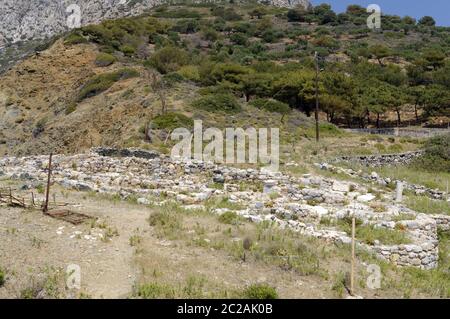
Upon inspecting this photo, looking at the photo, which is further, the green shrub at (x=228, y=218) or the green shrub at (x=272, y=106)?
the green shrub at (x=272, y=106)

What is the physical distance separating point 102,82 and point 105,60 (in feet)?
21.6

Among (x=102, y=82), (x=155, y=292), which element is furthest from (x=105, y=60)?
(x=155, y=292)

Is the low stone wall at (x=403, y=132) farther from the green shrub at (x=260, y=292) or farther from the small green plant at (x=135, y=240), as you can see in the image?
the green shrub at (x=260, y=292)

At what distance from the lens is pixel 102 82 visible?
3484cm

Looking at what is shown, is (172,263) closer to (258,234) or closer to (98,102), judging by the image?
(258,234)

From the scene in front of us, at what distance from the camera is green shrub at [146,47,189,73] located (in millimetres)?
41750

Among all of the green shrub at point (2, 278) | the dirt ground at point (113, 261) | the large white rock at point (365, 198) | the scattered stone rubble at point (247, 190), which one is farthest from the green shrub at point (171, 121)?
the green shrub at point (2, 278)

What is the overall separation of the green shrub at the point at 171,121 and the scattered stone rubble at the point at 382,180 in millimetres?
8854

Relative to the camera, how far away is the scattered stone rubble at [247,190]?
36.8 feet

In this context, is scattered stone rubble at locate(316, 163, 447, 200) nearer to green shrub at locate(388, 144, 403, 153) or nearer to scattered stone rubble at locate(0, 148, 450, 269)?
scattered stone rubble at locate(0, 148, 450, 269)

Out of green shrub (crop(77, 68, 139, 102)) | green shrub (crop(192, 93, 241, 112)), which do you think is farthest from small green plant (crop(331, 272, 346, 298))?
green shrub (crop(77, 68, 139, 102))

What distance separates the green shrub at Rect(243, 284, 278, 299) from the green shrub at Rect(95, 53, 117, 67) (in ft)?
118
